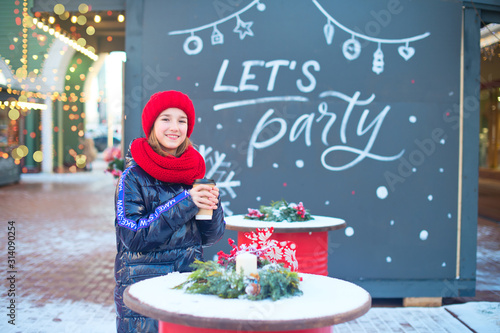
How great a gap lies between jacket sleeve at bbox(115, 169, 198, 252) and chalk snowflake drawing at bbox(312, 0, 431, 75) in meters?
3.40

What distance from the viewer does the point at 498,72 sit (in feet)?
50.6

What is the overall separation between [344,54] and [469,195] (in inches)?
76.5

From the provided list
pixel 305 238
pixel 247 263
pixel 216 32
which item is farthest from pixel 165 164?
pixel 216 32

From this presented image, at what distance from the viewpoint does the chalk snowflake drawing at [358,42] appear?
17.2 feet

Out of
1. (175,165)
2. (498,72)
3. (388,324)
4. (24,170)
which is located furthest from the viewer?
(24,170)

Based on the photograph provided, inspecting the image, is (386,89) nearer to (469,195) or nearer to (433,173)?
(433,173)

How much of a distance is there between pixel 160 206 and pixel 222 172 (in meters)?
2.86

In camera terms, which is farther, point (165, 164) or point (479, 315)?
point (479, 315)

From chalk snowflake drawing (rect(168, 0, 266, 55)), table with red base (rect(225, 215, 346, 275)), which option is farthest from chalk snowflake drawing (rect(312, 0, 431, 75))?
table with red base (rect(225, 215, 346, 275))

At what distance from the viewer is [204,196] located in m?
2.36

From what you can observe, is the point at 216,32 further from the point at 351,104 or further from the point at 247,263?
the point at 247,263

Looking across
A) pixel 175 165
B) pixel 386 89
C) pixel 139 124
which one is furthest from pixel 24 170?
pixel 175 165

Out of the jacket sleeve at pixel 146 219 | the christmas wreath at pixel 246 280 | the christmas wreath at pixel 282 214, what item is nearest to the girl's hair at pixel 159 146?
the jacket sleeve at pixel 146 219

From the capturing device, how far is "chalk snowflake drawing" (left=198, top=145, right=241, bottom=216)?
17.3 ft
